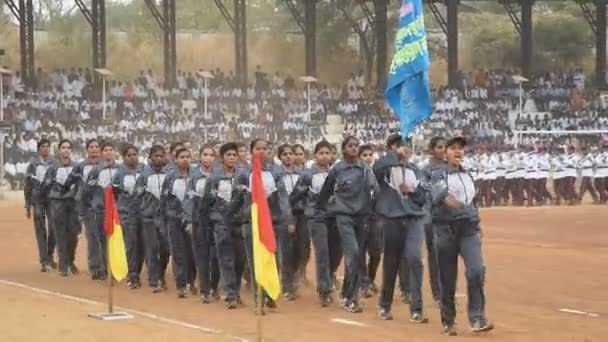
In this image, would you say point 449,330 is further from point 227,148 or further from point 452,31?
point 452,31

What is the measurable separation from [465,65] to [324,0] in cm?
1301

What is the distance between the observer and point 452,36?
47.6 metres

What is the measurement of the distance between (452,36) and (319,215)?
112 feet

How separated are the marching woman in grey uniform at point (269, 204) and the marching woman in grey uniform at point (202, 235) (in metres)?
0.56

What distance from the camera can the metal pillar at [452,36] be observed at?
47.2 m

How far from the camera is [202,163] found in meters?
14.9

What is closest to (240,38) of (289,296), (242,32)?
(242,32)

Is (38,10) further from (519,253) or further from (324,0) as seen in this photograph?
(519,253)

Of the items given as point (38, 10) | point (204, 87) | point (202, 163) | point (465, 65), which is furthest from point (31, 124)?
point (38, 10)

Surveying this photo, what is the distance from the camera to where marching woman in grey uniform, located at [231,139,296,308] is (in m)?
13.8

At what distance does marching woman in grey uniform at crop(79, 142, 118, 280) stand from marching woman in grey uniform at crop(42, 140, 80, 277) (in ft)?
1.54

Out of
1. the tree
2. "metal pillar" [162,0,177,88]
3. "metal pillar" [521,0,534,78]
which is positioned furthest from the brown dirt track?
the tree

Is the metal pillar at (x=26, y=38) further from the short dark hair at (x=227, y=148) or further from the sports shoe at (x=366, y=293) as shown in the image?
the sports shoe at (x=366, y=293)

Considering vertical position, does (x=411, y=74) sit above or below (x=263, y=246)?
above
